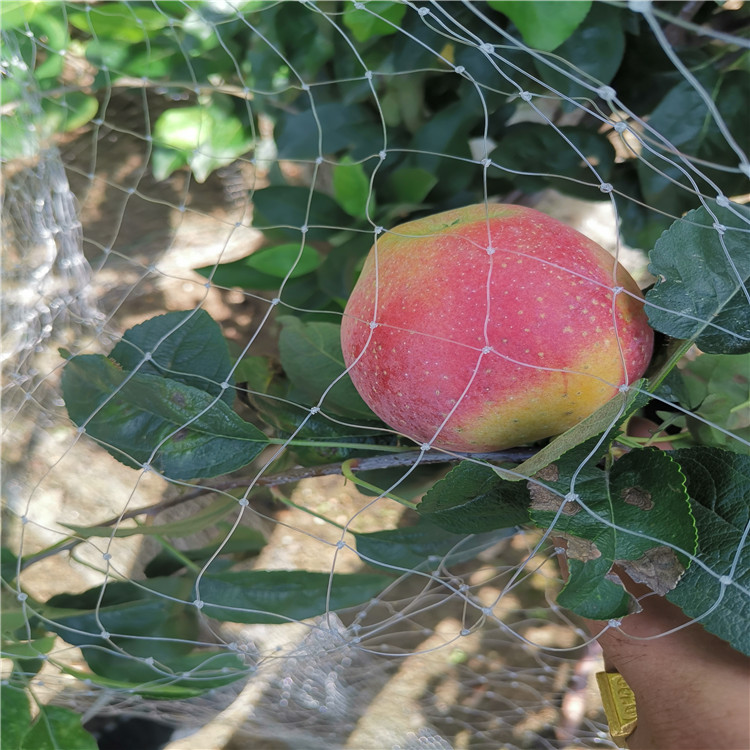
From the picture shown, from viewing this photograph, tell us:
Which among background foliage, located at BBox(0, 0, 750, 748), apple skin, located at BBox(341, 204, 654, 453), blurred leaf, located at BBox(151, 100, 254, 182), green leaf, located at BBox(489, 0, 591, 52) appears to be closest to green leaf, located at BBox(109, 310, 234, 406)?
background foliage, located at BBox(0, 0, 750, 748)

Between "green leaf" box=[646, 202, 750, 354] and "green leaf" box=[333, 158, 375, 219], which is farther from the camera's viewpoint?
"green leaf" box=[333, 158, 375, 219]

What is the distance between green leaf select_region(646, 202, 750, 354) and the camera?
1.14 ft

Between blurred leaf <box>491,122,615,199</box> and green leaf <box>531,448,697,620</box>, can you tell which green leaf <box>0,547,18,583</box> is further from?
blurred leaf <box>491,122,615,199</box>

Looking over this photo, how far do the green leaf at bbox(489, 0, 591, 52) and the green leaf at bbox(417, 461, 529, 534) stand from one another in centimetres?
35

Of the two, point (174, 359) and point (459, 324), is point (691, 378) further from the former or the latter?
point (174, 359)

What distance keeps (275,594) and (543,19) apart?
479 mm

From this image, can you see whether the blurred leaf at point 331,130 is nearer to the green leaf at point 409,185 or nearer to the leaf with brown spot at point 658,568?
the green leaf at point 409,185

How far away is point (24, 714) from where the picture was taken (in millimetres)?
562

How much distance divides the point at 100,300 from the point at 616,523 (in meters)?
0.84

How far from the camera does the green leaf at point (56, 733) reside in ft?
1.80

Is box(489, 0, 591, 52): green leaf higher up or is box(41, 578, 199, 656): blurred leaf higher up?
box(489, 0, 591, 52): green leaf

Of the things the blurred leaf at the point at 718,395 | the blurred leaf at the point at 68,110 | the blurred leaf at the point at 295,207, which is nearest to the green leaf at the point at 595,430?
the blurred leaf at the point at 718,395

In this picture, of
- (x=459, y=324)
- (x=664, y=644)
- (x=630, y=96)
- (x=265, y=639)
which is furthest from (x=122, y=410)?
(x=630, y=96)

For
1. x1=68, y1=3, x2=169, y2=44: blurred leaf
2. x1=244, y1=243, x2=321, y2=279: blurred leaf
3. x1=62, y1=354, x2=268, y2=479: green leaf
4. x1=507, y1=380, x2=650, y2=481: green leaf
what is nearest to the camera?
x1=507, y1=380, x2=650, y2=481: green leaf
